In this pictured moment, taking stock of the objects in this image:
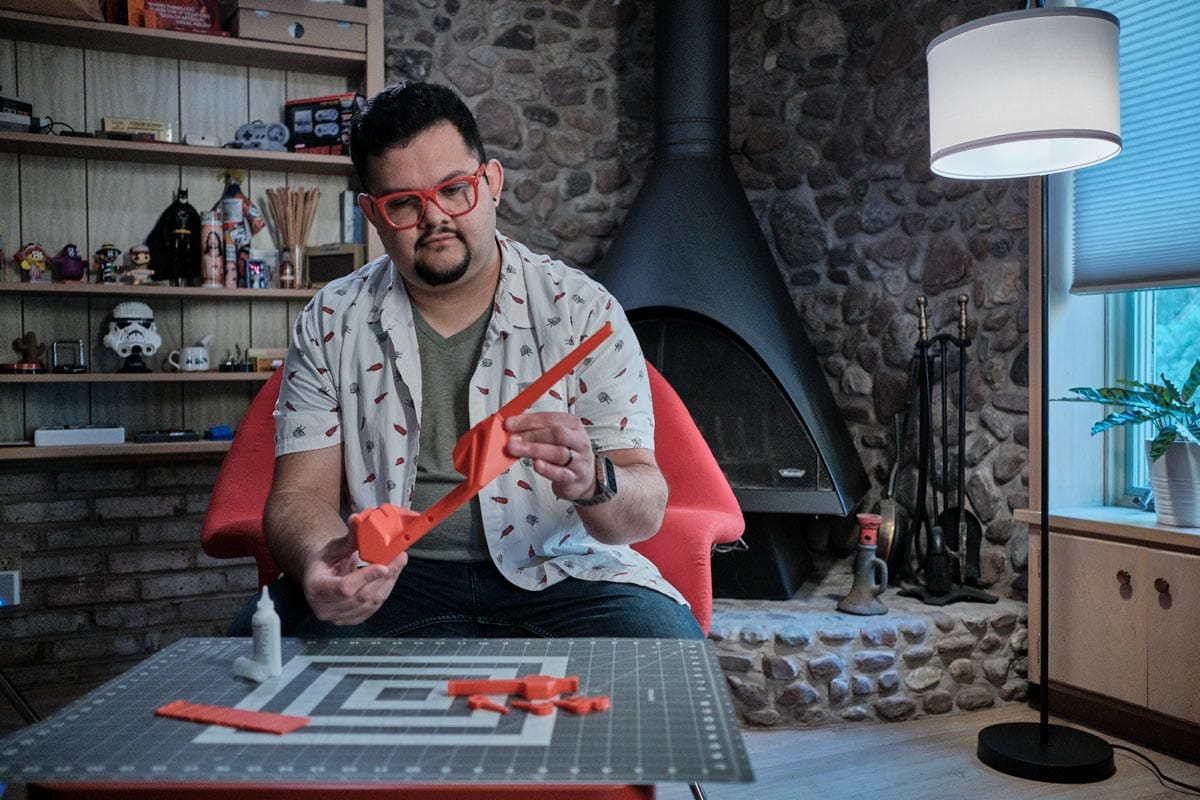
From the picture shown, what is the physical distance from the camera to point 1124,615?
2543 millimetres

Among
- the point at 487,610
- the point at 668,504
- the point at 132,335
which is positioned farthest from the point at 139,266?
the point at 487,610

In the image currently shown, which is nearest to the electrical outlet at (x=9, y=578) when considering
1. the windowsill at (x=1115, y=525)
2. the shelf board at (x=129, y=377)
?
the shelf board at (x=129, y=377)

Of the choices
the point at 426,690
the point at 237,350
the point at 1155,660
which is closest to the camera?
the point at 426,690

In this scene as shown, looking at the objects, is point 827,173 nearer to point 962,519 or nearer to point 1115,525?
point 962,519

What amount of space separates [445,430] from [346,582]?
52 cm

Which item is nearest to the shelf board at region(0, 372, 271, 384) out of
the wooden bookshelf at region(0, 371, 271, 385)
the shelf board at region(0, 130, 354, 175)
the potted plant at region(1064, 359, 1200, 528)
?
the wooden bookshelf at region(0, 371, 271, 385)

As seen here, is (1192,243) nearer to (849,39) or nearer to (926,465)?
(926,465)

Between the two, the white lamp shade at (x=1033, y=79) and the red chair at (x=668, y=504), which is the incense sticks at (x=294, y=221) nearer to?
the red chair at (x=668, y=504)

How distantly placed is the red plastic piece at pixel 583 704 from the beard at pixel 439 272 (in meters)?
0.84

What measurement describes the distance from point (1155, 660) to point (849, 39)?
215 centimetres

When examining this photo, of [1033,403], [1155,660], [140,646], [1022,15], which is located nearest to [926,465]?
[1033,403]

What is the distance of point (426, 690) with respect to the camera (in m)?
1.06

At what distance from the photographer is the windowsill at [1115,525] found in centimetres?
242

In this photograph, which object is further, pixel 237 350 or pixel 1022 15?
pixel 237 350
